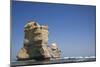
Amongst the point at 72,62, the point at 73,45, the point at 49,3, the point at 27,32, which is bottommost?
the point at 72,62

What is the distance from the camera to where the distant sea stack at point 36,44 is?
6.74ft

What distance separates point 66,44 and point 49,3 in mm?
506

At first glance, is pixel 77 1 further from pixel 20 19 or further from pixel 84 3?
pixel 20 19

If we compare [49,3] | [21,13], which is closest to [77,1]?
[49,3]

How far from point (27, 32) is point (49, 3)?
1.35 feet

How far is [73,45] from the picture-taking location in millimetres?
2229

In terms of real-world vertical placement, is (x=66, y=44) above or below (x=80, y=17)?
below

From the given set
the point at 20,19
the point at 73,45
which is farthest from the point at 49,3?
the point at 73,45

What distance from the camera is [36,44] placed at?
2086 mm

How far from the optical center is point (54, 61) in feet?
7.03

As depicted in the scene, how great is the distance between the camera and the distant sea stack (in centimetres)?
205
